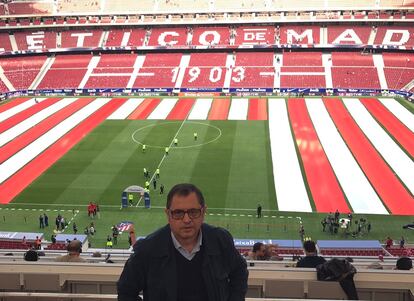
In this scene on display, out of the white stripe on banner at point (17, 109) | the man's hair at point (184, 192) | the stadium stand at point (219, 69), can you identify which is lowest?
the man's hair at point (184, 192)

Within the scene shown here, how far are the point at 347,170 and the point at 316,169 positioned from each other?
2.15 metres

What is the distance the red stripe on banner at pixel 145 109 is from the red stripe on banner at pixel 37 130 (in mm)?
7051

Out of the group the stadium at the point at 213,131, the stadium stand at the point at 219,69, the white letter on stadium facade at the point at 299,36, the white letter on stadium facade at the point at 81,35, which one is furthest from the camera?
the white letter on stadium facade at the point at 81,35

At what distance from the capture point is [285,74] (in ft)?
216

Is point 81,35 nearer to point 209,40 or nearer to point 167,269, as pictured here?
point 209,40

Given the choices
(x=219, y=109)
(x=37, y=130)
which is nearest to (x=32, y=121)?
(x=37, y=130)

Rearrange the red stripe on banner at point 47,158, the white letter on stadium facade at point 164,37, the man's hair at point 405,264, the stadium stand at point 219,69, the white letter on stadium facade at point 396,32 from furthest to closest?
1. the white letter on stadium facade at point 164,37
2. the white letter on stadium facade at point 396,32
3. the stadium stand at point 219,69
4. the red stripe on banner at point 47,158
5. the man's hair at point 405,264

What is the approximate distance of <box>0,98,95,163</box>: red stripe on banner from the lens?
40.4 metres

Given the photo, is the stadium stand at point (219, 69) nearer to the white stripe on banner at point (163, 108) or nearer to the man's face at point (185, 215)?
the white stripe on banner at point (163, 108)

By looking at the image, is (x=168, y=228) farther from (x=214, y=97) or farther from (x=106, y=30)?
(x=106, y=30)

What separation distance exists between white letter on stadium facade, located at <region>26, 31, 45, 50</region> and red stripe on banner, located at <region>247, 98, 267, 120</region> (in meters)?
35.8

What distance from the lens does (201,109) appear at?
5438 centimetres

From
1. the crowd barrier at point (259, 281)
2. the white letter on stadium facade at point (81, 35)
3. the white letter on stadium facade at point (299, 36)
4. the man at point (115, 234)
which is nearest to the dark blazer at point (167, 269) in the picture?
the crowd barrier at point (259, 281)

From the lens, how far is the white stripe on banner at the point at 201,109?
1998 inches
